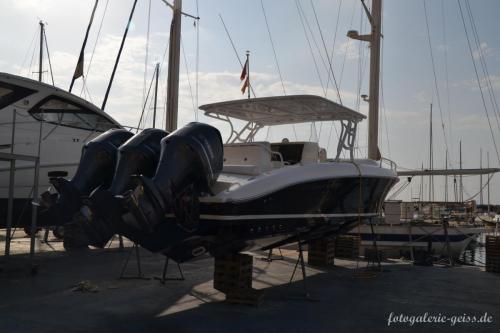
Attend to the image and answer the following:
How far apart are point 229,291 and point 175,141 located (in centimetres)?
217

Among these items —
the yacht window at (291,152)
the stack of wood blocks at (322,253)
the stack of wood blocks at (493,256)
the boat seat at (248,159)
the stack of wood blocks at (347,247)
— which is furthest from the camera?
the stack of wood blocks at (347,247)

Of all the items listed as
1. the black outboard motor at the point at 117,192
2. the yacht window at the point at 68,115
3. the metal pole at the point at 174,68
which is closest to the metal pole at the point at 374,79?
the metal pole at the point at 174,68

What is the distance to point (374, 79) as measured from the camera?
44.0ft

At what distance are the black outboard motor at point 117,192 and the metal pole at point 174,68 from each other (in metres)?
6.09

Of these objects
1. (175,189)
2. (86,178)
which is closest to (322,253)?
(175,189)

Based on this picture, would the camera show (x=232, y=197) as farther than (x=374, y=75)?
No

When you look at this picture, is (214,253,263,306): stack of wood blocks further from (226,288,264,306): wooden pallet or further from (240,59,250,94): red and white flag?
(240,59,250,94): red and white flag

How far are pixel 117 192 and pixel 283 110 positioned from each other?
4.19 m

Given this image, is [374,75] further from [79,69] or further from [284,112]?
[79,69]

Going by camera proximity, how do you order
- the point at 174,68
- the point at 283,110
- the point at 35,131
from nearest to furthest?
1. the point at 283,110
2. the point at 35,131
3. the point at 174,68

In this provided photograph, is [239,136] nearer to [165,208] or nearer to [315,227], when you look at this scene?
[315,227]

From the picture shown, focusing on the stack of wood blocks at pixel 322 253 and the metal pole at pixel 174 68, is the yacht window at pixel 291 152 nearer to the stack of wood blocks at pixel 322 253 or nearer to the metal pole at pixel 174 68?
the stack of wood blocks at pixel 322 253

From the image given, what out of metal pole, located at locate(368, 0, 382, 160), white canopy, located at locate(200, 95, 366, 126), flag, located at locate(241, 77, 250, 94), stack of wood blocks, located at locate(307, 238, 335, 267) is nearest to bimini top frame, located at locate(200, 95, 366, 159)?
white canopy, located at locate(200, 95, 366, 126)

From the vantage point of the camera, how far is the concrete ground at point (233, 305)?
5254 mm
